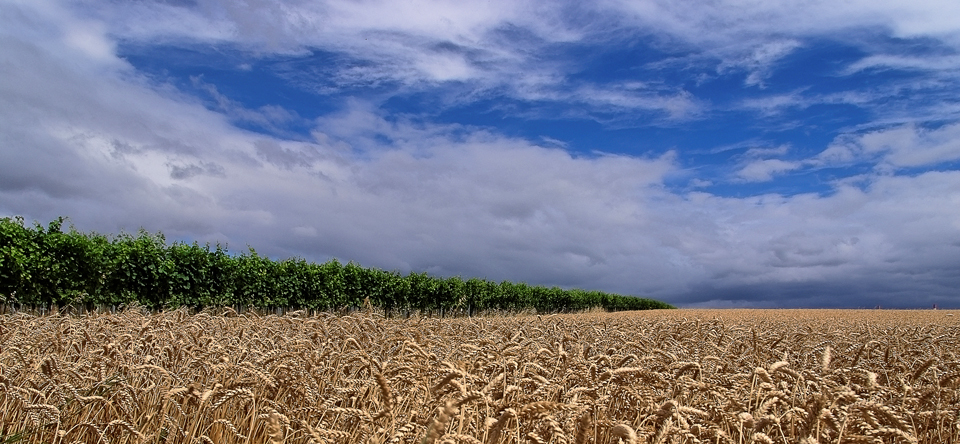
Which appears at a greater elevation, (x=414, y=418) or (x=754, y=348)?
(x=754, y=348)

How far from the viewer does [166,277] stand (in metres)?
17.7

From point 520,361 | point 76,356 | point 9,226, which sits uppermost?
point 9,226

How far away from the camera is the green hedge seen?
47.2 feet

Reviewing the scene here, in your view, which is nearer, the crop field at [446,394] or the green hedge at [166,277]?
the crop field at [446,394]

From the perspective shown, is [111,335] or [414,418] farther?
[111,335]

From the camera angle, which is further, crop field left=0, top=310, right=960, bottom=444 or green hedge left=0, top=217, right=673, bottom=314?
green hedge left=0, top=217, right=673, bottom=314

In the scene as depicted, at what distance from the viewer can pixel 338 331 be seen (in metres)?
6.73

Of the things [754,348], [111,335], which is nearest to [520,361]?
[754,348]

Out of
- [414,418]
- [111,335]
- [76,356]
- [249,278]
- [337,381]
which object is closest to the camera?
[414,418]

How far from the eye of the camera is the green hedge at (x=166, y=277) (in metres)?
14.4

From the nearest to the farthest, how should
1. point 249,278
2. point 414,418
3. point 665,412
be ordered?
point 665,412, point 414,418, point 249,278

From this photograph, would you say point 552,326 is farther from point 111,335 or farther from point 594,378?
point 111,335

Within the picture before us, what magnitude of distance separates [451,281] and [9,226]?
2048 centimetres

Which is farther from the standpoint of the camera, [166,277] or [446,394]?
[166,277]
